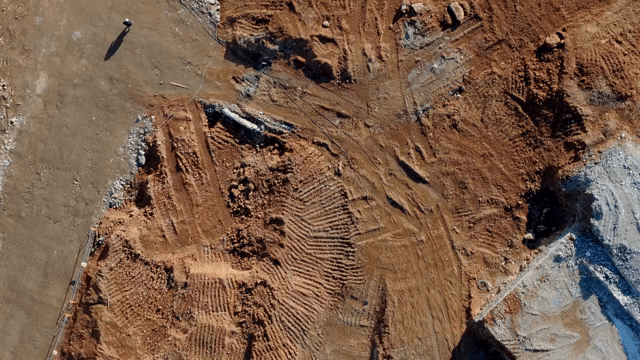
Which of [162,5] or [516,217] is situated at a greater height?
[162,5]

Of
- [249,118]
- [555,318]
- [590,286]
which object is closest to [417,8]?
[249,118]

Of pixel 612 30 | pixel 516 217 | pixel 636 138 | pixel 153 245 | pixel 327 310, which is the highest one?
pixel 612 30

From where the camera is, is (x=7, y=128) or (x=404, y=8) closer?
(x=404, y=8)

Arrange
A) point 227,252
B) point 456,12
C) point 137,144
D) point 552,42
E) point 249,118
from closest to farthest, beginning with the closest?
point 552,42 < point 456,12 < point 227,252 < point 249,118 < point 137,144

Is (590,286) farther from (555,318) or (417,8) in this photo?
(417,8)

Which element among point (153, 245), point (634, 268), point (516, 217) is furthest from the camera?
point (153, 245)

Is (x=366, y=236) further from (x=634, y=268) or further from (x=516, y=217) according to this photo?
(x=634, y=268)

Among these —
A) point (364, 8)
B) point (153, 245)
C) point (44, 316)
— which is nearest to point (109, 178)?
point (153, 245)

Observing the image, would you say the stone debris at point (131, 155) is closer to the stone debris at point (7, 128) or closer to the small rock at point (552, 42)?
the stone debris at point (7, 128)
